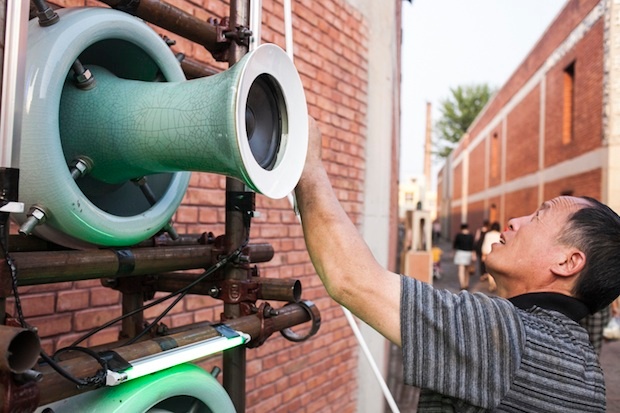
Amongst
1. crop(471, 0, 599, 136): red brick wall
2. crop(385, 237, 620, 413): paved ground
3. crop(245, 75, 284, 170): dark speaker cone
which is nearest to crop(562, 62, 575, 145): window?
crop(471, 0, 599, 136): red brick wall

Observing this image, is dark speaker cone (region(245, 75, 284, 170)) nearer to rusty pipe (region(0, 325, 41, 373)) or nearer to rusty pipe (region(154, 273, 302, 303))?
rusty pipe (region(154, 273, 302, 303))

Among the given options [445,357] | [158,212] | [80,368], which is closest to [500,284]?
[445,357]

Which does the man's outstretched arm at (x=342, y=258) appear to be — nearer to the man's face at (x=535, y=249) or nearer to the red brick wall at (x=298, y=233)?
the man's face at (x=535, y=249)

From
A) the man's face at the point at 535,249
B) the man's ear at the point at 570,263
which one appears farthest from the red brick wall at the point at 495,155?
the man's ear at the point at 570,263

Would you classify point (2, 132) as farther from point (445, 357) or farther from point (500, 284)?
point (500, 284)

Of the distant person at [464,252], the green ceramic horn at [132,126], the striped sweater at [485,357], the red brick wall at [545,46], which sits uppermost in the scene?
the red brick wall at [545,46]

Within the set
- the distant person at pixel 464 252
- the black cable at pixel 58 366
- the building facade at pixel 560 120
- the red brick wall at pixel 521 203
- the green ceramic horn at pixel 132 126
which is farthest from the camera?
the red brick wall at pixel 521 203

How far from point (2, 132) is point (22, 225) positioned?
7.6 inches

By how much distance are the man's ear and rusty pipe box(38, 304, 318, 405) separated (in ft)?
2.56

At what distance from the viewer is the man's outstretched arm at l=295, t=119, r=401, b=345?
1535 mm

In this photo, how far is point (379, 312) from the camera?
60.3 inches

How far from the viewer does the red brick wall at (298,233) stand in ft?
7.04

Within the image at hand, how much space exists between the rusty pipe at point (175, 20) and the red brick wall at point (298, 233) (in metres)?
0.87

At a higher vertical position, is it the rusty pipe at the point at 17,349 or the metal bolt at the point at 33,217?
the metal bolt at the point at 33,217
